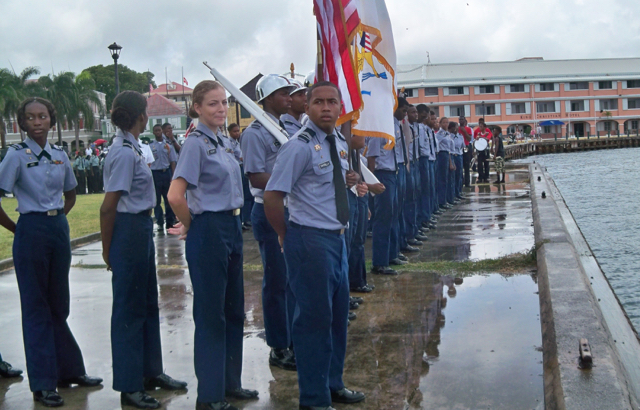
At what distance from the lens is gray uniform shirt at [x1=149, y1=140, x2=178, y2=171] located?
1366 centimetres

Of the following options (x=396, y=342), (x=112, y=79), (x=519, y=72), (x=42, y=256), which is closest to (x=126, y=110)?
(x=42, y=256)

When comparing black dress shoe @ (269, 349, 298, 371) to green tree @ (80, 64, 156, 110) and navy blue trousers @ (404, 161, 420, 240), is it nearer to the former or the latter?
navy blue trousers @ (404, 161, 420, 240)

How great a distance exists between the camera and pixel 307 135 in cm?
424

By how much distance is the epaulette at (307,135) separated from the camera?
4.21 meters

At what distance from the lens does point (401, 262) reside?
8930 mm

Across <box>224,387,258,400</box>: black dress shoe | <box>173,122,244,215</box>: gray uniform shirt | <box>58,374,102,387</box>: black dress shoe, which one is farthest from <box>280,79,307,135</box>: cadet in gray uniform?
<box>58,374,102,387</box>: black dress shoe

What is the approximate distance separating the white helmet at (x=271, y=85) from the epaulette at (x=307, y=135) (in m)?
1.24

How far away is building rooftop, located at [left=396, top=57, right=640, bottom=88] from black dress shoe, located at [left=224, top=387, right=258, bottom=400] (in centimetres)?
7911

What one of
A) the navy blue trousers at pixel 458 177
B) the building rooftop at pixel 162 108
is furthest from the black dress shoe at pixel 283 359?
the building rooftop at pixel 162 108

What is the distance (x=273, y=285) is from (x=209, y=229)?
124 centimetres

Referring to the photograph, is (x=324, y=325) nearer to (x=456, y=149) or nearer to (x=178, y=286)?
(x=178, y=286)

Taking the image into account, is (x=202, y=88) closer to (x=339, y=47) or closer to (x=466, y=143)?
(x=339, y=47)

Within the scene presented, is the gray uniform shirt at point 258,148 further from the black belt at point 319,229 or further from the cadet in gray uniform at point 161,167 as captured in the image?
the cadet in gray uniform at point 161,167

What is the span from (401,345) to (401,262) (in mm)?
3424
